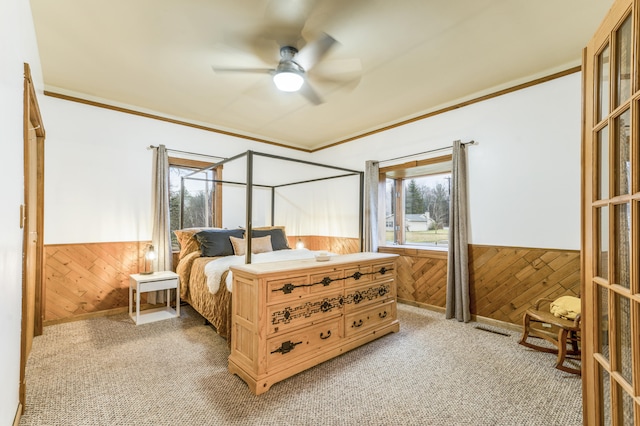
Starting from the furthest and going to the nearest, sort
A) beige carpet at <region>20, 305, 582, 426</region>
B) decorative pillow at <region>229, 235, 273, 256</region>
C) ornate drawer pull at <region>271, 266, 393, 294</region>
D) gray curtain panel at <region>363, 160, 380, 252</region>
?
gray curtain panel at <region>363, 160, 380, 252</region> < decorative pillow at <region>229, 235, 273, 256</region> < ornate drawer pull at <region>271, 266, 393, 294</region> < beige carpet at <region>20, 305, 582, 426</region>

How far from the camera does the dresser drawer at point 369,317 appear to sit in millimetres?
2652

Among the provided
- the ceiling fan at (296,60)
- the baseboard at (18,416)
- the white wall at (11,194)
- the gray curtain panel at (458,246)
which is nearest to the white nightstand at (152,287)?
the white wall at (11,194)

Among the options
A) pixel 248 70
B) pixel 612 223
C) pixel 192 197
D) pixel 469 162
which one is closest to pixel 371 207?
pixel 469 162

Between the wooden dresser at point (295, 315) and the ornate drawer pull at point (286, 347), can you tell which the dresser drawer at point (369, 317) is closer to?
the wooden dresser at point (295, 315)

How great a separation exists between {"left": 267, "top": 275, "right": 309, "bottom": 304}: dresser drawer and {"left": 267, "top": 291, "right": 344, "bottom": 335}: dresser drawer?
1.8 inches

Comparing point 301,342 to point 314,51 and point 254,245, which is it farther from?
point 314,51

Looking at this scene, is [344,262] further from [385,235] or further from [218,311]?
[385,235]

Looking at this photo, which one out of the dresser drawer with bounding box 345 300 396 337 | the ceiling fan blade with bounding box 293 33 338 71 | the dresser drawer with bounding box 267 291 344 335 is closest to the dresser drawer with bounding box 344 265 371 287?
the dresser drawer with bounding box 267 291 344 335

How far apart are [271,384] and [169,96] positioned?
3.34 metres

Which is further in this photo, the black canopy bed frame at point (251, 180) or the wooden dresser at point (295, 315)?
the black canopy bed frame at point (251, 180)

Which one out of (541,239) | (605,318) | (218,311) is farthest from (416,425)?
(541,239)

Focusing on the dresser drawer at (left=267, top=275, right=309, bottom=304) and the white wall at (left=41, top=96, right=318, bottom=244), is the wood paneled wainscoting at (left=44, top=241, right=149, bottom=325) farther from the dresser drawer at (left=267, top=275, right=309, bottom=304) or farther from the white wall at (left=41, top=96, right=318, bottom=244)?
the dresser drawer at (left=267, top=275, right=309, bottom=304)

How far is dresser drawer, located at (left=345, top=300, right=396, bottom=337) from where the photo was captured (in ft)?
8.70

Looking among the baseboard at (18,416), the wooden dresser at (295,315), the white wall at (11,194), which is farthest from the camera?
the wooden dresser at (295,315)
